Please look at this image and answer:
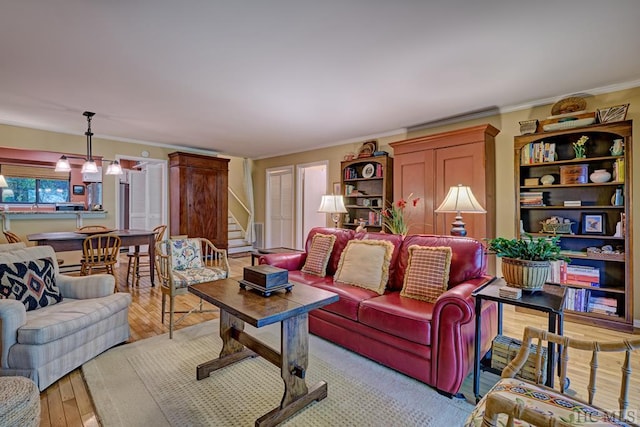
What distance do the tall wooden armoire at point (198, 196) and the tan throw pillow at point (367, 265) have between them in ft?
13.7

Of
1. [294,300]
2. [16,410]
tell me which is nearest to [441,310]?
[294,300]

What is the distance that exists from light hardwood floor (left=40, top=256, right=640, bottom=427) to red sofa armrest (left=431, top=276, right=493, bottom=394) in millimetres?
388

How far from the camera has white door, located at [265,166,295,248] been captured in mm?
6841

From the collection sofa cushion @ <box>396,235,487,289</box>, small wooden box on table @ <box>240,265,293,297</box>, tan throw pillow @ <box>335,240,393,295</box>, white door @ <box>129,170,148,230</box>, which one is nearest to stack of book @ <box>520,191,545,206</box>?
sofa cushion @ <box>396,235,487,289</box>

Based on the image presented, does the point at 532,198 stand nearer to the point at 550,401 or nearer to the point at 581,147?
the point at 581,147

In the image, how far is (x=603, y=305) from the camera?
307 cm

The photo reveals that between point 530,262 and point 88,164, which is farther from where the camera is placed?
point 88,164

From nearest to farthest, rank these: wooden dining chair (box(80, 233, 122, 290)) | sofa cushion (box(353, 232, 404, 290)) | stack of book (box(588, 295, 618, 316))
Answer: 1. sofa cushion (box(353, 232, 404, 290))
2. stack of book (box(588, 295, 618, 316))
3. wooden dining chair (box(80, 233, 122, 290))

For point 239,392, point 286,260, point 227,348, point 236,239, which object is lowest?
point 239,392

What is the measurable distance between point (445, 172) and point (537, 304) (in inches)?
97.9

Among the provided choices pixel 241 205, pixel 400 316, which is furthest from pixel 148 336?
pixel 241 205

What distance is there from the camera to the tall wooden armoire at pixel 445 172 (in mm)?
3604

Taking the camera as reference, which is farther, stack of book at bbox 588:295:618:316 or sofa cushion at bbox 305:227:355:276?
sofa cushion at bbox 305:227:355:276

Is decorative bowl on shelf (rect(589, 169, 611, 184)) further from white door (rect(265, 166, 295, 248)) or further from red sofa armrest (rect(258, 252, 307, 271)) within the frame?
white door (rect(265, 166, 295, 248))
